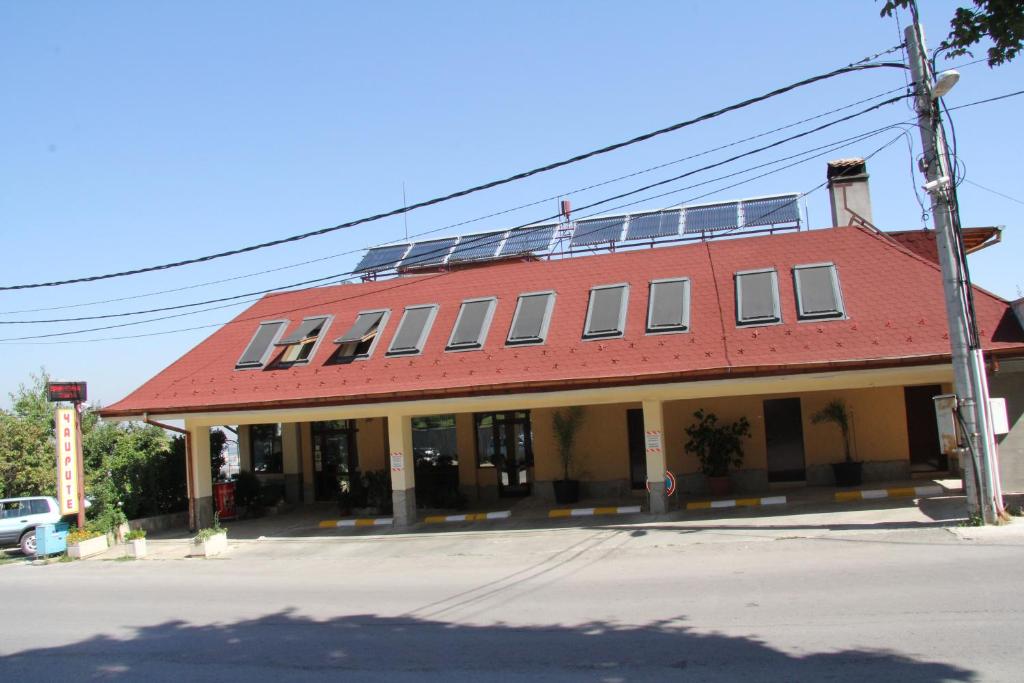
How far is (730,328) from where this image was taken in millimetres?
17203

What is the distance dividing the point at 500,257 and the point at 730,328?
8.71m

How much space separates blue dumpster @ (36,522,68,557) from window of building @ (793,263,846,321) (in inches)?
649

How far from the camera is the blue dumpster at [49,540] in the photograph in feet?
Result: 59.9

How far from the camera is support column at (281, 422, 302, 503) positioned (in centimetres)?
2347

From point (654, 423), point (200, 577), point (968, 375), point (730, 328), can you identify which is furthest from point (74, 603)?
point (968, 375)

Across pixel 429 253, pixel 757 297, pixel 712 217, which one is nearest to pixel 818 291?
pixel 757 297

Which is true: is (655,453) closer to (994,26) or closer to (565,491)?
(565,491)

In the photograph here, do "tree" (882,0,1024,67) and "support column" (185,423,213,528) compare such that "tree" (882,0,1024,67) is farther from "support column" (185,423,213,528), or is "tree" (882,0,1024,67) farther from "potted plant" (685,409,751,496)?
"support column" (185,423,213,528)

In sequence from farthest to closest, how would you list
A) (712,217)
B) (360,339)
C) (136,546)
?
(712,217), (360,339), (136,546)

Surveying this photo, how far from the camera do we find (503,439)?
70.9ft

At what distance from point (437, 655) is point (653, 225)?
17361 mm

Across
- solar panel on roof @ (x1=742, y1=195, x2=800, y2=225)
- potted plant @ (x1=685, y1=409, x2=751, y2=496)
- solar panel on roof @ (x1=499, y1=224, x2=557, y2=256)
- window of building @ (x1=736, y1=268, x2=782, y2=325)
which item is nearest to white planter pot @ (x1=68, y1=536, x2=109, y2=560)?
solar panel on roof @ (x1=499, y1=224, x2=557, y2=256)

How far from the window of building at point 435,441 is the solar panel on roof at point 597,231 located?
622cm

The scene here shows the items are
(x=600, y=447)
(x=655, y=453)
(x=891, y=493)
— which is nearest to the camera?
(x=891, y=493)
